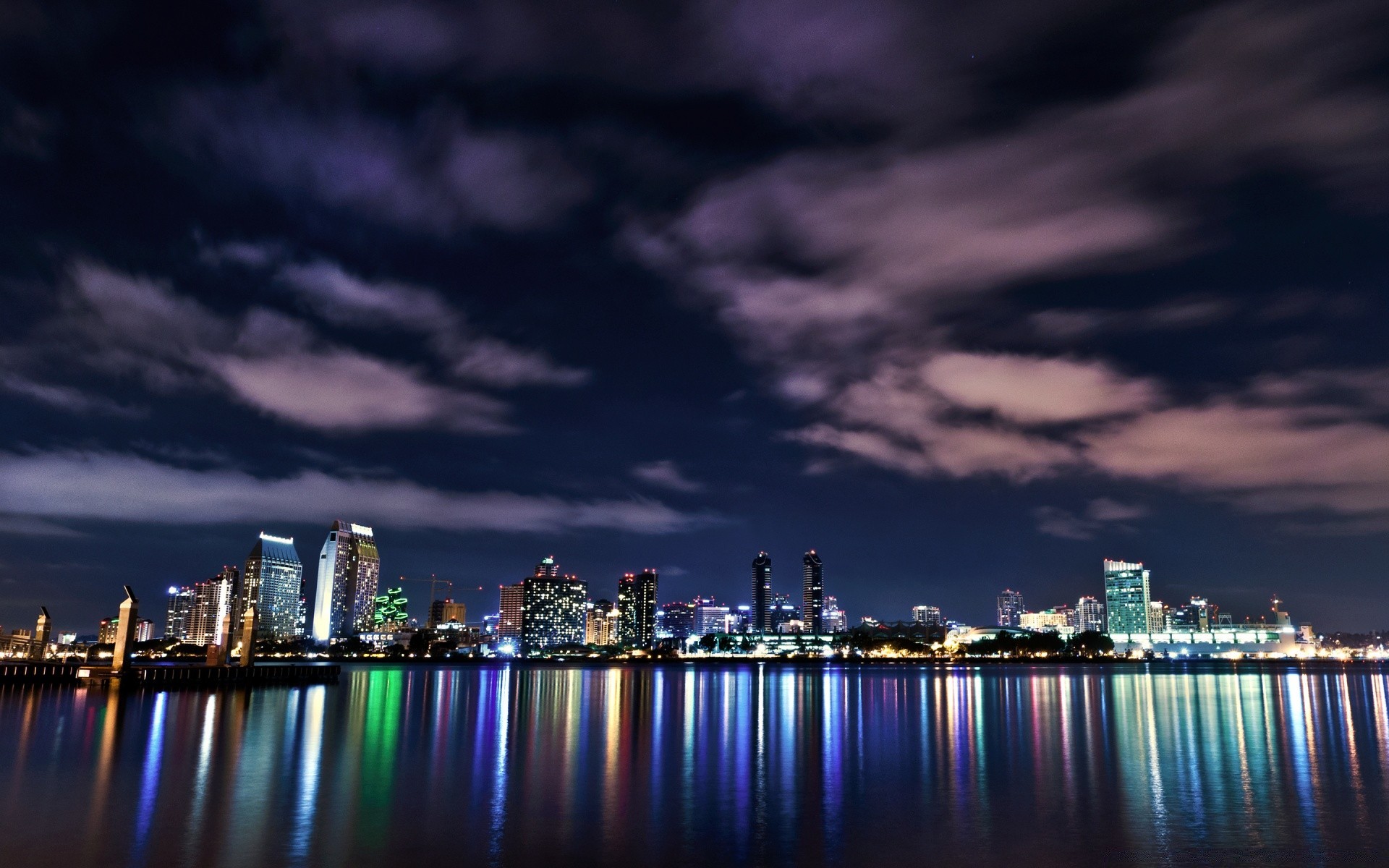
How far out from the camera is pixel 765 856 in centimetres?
2192

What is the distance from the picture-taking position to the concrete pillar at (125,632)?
94812 millimetres

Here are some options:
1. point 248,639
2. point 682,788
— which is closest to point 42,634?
point 248,639

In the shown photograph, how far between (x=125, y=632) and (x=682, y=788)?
289 feet

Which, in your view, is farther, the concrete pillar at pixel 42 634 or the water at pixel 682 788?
the concrete pillar at pixel 42 634

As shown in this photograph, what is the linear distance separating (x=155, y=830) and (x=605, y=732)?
29.5m

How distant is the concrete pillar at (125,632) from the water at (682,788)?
30.4 m

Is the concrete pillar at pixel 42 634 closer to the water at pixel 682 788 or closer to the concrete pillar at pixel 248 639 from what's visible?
the concrete pillar at pixel 248 639

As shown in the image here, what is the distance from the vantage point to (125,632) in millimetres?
96750

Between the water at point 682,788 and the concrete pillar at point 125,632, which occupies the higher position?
the concrete pillar at point 125,632

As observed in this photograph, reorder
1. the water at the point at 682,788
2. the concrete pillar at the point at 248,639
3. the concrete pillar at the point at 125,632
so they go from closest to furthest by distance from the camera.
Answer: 1. the water at the point at 682,788
2. the concrete pillar at the point at 125,632
3. the concrete pillar at the point at 248,639

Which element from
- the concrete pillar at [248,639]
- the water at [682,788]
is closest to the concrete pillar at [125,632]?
the concrete pillar at [248,639]

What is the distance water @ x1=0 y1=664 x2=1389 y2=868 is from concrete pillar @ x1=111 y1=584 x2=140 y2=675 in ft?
99.6

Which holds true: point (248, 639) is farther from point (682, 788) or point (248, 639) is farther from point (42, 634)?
point (682, 788)

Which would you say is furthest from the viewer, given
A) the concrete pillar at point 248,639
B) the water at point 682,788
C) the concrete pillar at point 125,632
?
the concrete pillar at point 248,639
